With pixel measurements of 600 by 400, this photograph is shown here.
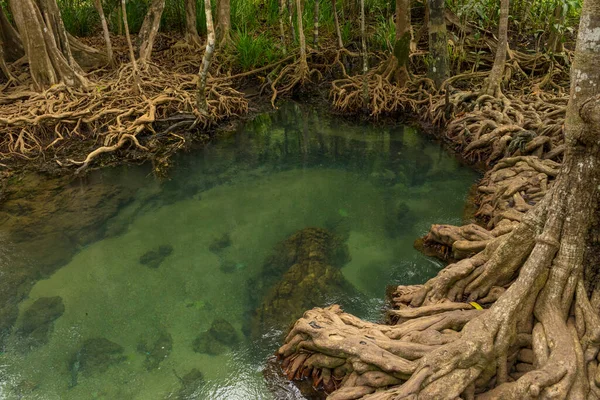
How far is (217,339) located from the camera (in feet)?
16.5

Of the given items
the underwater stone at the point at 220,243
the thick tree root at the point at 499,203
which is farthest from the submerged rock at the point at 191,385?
the thick tree root at the point at 499,203

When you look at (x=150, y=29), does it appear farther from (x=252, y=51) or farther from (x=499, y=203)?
(x=499, y=203)

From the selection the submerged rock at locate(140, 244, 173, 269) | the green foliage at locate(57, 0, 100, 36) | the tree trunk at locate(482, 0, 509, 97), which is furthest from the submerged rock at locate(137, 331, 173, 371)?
the green foliage at locate(57, 0, 100, 36)

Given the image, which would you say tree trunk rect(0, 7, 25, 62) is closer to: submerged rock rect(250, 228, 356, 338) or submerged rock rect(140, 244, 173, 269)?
submerged rock rect(140, 244, 173, 269)

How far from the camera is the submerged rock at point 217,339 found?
4914 mm

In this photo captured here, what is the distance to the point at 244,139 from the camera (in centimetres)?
1027

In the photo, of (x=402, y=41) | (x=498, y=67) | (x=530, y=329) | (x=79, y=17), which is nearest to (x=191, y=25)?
(x=79, y=17)

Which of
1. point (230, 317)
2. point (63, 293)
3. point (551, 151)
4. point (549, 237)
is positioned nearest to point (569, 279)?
point (549, 237)

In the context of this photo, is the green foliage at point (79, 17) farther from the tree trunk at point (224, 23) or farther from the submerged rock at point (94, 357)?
the submerged rock at point (94, 357)

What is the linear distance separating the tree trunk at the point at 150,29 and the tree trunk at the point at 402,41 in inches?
215

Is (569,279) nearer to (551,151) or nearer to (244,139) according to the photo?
(551,151)

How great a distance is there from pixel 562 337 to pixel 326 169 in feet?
18.8

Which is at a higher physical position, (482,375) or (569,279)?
(569,279)

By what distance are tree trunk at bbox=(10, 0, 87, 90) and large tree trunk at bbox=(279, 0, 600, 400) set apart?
856 cm
